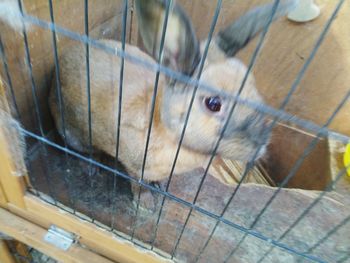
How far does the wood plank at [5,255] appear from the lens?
157 centimetres

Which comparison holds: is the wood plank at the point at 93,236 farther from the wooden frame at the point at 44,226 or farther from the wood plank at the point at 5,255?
the wood plank at the point at 5,255

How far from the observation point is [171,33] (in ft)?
3.14

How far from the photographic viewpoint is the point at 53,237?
4.32 ft

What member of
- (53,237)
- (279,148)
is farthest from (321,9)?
(53,237)

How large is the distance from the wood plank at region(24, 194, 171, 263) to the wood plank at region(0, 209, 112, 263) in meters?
0.03

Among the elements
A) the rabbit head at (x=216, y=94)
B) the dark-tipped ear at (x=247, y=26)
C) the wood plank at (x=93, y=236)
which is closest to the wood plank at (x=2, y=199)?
the wood plank at (x=93, y=236)

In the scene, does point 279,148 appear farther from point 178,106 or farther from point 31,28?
point 31,28

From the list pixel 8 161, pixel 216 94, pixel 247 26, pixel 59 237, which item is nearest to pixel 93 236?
pixel 59 237

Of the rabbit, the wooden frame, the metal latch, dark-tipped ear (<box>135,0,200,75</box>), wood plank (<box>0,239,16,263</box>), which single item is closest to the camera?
dark-tipped ear (<box>135,0,200,75</box>)

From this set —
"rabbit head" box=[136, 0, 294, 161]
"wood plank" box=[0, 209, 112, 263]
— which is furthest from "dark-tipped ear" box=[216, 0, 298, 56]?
"wood plank" box=[0, 209, 112, 263]

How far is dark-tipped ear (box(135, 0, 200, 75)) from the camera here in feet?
2.66

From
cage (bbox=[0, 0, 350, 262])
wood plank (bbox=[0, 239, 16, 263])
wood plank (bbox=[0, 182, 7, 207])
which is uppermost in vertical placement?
cage (bbox=[0, 0, 350, 262])

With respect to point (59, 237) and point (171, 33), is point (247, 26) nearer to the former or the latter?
point (171, 33)

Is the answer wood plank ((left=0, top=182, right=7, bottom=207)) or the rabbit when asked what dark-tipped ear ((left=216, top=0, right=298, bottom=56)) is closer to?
the rabbit
